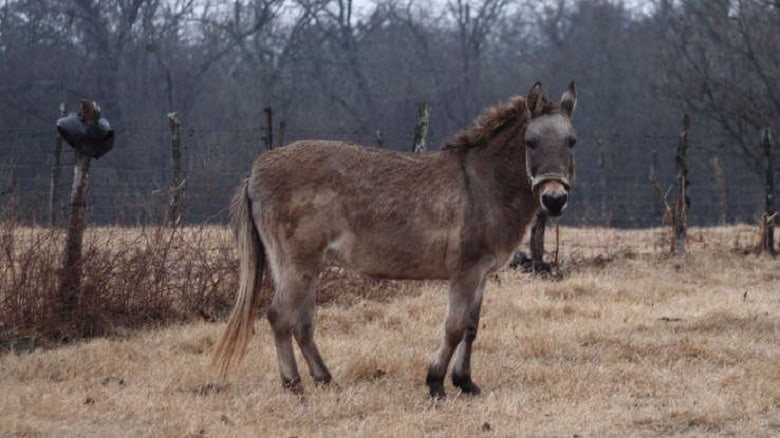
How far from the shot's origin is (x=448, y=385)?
721cm

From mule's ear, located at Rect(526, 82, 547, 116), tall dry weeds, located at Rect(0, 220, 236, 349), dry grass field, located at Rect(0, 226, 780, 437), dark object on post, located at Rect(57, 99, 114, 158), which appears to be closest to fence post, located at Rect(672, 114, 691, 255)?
dry grass field, located at Rect(0, 226, 780, 437)

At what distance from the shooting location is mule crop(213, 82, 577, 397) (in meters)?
6.80

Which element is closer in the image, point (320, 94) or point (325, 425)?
point (325, 425)

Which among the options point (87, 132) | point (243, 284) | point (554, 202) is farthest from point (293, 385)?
point (87, 132)

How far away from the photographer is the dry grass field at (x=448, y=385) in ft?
19.6

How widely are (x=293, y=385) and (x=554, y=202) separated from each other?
7.35 feet

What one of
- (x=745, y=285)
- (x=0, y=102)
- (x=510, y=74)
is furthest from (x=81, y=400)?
(x=510, y=74)

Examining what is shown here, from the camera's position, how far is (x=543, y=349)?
8.11 metres

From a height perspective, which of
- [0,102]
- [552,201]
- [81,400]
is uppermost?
[0,102]

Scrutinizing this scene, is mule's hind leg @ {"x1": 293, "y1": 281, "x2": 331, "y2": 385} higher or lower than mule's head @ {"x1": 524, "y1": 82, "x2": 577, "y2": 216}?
lower

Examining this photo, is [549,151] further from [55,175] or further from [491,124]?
[55,175]

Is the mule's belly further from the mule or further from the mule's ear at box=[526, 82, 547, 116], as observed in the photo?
the mule's ear at box=[526, 82, 547, 116]

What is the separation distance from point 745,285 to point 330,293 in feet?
17.8

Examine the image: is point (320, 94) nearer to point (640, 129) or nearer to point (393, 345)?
point (640, 129)
